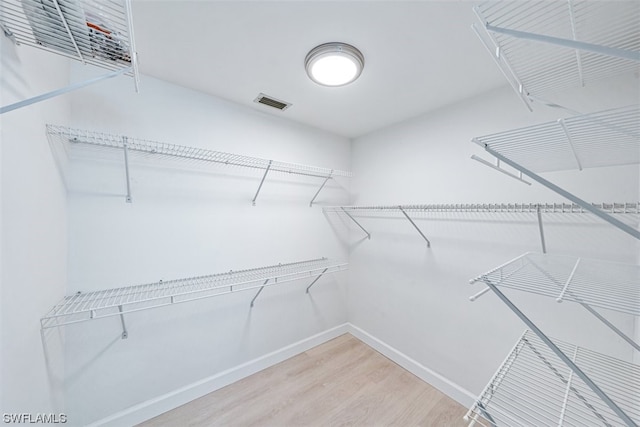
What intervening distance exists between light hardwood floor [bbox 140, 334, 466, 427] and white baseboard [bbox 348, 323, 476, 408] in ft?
0.13

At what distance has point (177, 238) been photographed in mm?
1546

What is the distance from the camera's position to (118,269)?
53.1 inches

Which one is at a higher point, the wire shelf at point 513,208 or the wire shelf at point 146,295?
the wire shelf at point 513,208

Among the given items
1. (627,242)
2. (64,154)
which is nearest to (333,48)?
(64,154)

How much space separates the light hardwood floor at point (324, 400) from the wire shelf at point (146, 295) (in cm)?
74

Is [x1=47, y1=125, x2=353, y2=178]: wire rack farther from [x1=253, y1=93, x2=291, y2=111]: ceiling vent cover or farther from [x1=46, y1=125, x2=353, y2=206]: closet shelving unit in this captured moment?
[x1=253, y1=93, x2=291, y2=111]: ceiling vent cover

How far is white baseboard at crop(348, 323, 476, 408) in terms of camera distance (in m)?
1.60

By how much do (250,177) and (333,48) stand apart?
108 cm

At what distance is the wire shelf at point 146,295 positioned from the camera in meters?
1.06

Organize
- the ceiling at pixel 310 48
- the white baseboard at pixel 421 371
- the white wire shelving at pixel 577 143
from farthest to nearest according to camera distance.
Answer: the white baseboard at pixel 421 371, the ceiling at pixel 310 48, the white wire shelving at pixel 577 143

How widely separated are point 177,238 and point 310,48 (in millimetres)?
1425

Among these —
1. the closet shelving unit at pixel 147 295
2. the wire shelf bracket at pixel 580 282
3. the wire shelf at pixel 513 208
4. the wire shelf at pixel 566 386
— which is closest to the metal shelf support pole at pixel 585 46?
the wire shelf bracket at pixel 580 282

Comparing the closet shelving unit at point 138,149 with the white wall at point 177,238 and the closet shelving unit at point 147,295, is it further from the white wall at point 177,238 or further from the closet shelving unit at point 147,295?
the closet shelving unit at point 147,295

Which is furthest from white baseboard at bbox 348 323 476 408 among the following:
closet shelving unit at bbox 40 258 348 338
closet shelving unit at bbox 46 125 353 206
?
closet shelving unit at bbox 46 125 353 206
